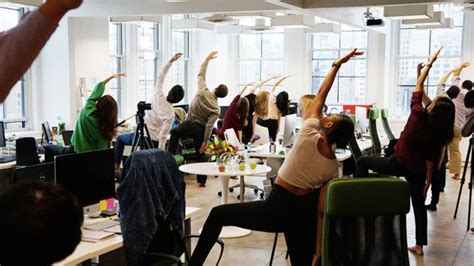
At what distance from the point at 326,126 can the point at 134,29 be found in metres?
8.20

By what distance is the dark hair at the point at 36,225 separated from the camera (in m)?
1.28

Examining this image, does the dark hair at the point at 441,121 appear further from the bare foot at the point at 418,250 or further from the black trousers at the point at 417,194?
the bare foot at the point at 418,250

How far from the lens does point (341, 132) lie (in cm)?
394

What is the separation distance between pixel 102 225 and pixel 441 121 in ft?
10.6

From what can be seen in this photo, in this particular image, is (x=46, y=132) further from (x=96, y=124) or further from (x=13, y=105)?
(x=96, y=124)

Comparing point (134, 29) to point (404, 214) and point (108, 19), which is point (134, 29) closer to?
point (108, 19)

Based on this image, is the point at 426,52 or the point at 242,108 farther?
the point at 426,52

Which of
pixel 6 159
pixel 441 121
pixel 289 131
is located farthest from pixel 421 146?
pixel 6 159

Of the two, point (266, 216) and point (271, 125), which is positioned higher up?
point (271, 125)

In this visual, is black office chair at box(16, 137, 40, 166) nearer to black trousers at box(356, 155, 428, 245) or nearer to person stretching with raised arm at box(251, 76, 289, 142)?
black trousers at box(356, 155, 428, 245)

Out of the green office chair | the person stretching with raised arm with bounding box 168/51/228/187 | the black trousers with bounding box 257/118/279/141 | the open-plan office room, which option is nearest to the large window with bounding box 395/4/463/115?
the open-plan office room

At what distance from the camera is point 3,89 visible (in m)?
1.34

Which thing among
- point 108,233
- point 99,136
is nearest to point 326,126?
point 108,233

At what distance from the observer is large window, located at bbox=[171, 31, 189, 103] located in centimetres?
Answer: 1309
